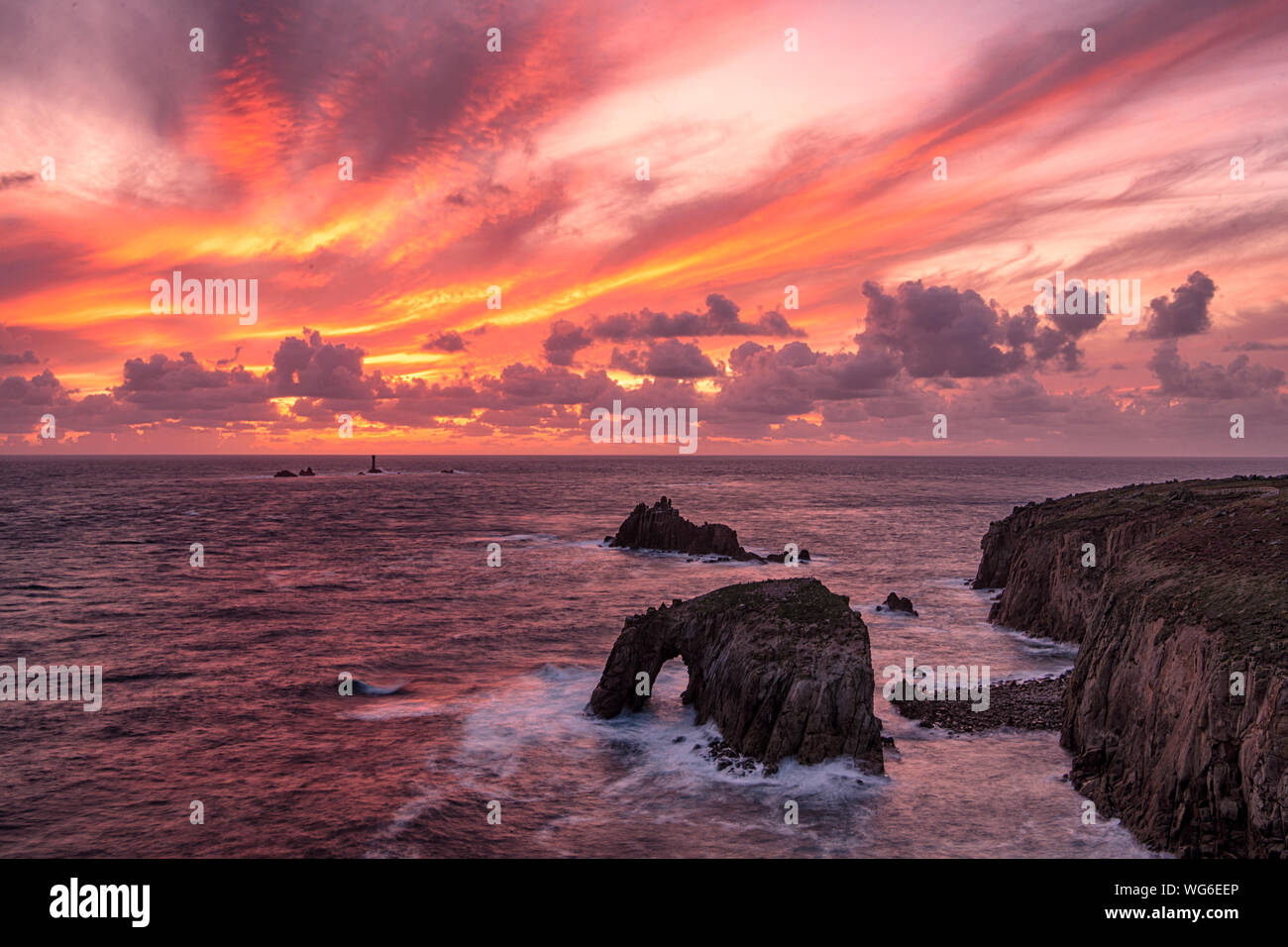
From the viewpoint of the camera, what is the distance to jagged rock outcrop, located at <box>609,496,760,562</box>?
304ft

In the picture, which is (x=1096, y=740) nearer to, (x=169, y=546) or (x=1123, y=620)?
(x=1123, y=620)

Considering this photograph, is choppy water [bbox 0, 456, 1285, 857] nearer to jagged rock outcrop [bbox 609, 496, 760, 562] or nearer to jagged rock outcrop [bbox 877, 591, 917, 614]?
jagged rock outcrop [bbox 877, 591, 917, 614]

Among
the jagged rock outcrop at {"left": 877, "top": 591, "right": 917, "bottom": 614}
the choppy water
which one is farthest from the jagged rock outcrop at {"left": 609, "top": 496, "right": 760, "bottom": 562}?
the jagged rock outcrop at {"left": 877, "top": 591, "right": 917, "bottom": 614}

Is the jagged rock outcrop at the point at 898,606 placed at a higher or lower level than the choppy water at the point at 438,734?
higher

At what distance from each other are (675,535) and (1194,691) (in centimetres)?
7394

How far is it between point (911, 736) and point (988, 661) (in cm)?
1483

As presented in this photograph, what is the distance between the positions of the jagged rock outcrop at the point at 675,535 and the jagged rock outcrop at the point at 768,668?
176 ft

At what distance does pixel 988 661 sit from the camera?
1815 inches

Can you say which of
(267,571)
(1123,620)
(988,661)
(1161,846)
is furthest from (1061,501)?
(267,571)

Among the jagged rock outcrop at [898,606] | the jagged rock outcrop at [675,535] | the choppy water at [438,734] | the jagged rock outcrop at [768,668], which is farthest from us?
the jagged rock outcrop at [675,535]

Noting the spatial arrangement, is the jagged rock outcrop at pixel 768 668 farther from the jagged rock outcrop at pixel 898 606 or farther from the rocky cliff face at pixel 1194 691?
the jagged rock outcrop at pixel 898 606

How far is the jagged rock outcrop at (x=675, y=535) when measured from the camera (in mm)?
92625

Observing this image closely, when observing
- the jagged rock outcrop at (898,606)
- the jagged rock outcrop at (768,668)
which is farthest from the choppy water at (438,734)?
the jagged rock outcrop at (898,606)

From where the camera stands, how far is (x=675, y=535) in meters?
96.4
